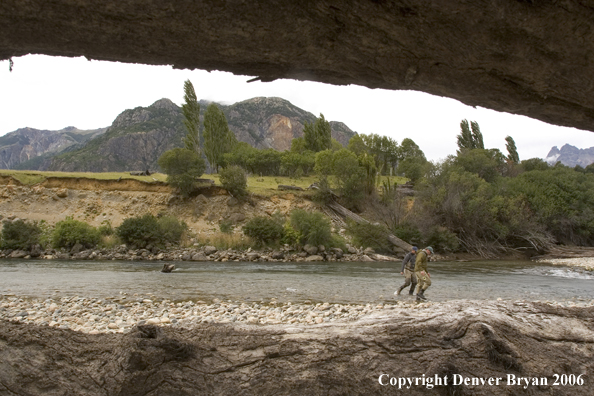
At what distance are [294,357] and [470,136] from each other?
84747mm

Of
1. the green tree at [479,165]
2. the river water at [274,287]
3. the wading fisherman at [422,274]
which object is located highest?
the green tree at [479,165]

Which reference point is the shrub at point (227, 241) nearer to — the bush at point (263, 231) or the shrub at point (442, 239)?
the bush at point (263, 231)

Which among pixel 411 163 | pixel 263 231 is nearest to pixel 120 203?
pixel 263 231

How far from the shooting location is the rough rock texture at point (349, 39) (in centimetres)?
232

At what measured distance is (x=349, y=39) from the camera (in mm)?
2648

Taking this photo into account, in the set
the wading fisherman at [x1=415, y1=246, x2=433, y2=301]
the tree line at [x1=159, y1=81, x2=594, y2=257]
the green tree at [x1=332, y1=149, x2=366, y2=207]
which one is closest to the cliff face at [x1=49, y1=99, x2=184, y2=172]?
the tree line at [x1=159, y1=81, x2=594, y2=257]

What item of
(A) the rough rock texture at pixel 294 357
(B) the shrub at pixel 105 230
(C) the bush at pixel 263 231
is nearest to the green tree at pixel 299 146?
(C) the bush at pixel 263 231

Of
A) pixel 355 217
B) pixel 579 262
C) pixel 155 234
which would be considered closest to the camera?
pixel 579 262

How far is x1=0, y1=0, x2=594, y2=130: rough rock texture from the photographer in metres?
2.32

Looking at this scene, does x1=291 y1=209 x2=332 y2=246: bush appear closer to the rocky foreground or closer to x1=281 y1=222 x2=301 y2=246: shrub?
x1=281 y1=222 x2=301 y2=246: shrub

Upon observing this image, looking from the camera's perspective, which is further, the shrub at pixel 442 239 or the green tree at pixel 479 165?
the green tree at pixel 479 165

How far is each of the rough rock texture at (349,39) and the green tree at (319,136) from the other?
75.8 metres

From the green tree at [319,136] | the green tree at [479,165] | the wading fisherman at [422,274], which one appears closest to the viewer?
the wading fisherman at [422,274]

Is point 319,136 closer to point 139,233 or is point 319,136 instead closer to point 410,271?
point 139,233
